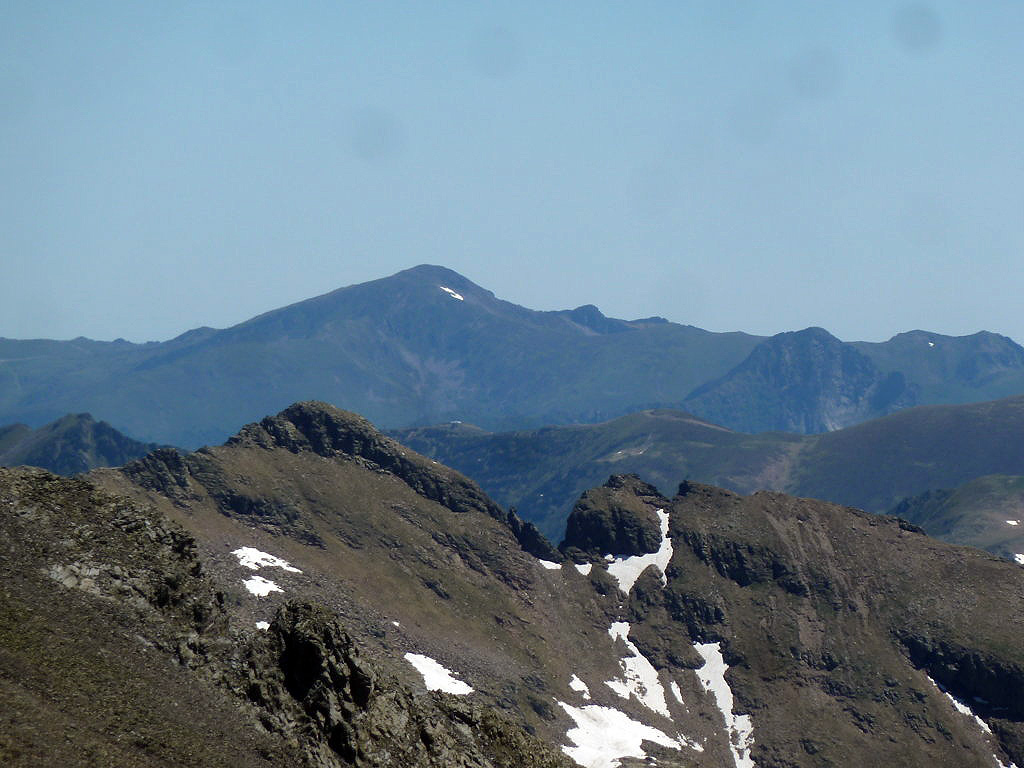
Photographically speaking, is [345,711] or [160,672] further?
[345,711]

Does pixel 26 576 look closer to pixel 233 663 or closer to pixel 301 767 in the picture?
pixel 233 663

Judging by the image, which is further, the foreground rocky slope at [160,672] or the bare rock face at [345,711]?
the bare rock face at [345,711]

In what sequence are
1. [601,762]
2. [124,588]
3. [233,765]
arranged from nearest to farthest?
[233,765] → [124,588] → [601,762]

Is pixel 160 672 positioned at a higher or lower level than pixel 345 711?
higher

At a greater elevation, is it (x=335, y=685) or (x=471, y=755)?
(x=335, y=685)

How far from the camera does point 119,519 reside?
83.3 metres

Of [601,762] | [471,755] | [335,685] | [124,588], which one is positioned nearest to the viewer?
[124,588]

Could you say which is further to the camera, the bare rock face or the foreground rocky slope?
the bare rock face

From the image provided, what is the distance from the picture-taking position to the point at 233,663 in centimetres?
7862

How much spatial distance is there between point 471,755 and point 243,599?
114921mm

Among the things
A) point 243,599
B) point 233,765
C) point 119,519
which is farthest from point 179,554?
point 243,599

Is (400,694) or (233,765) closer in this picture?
(233,765)

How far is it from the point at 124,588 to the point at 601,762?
418 feet

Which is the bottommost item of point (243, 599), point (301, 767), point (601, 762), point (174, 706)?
point (601, 762)
